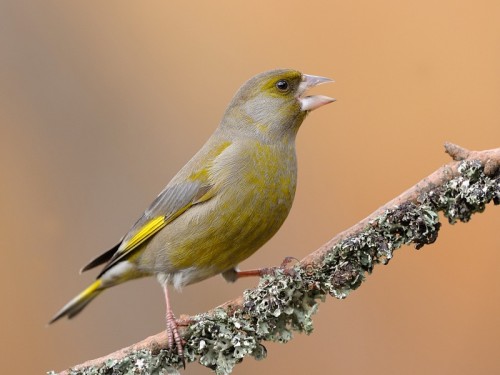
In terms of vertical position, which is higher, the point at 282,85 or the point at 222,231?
the point at 282,85

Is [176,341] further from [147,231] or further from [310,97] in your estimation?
[310,97]

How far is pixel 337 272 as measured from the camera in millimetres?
2539

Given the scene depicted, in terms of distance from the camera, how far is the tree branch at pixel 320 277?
7.98 feet

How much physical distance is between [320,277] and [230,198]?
0.72 m

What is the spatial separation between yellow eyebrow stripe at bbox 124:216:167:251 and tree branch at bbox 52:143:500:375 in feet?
2.56

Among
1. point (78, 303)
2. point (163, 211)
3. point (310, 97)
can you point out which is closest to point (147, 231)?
point (163, 211)

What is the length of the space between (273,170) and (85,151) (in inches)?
60.3

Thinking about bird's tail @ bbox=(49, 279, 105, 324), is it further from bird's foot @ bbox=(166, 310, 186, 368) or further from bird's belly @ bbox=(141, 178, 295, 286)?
bird's foot @ bbox=(166, 310, 186, 368)

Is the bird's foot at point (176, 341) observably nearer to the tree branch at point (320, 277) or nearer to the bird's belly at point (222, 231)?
the tree branch at point (320, 277)

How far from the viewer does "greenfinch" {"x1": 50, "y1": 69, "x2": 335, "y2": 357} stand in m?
3.17

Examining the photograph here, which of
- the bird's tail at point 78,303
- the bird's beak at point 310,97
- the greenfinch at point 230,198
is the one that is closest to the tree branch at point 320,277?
the greenfinch at point 230,198

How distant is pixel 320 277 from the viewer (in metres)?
2.59

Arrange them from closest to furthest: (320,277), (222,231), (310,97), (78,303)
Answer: (320,277) < (222,231) < (310,97) < (78,303)

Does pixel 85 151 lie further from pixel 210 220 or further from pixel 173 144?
pixel 210 220
